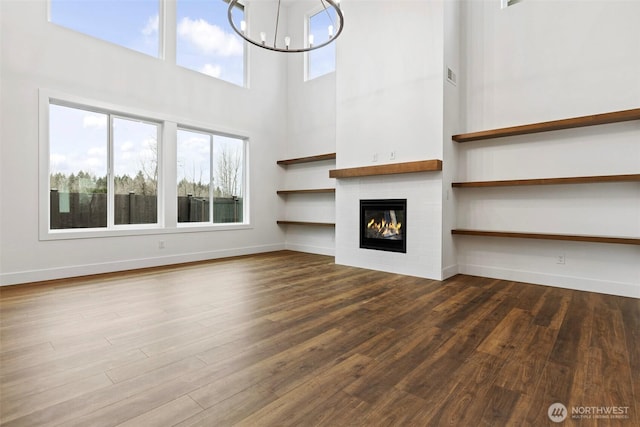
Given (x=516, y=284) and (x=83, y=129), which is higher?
(x=83, y=129)

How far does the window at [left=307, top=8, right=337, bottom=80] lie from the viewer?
6.15 meters

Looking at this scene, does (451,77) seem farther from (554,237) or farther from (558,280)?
(558,280)

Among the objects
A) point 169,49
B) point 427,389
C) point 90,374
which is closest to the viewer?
point 427,389

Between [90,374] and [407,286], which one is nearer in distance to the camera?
[90,374]

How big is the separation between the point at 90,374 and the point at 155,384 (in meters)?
0.42

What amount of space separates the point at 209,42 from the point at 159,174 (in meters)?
2.62

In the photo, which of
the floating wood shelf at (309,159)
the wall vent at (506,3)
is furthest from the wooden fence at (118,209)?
the wall vent at (506,3)

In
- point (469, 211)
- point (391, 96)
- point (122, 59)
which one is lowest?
point (469, 211)

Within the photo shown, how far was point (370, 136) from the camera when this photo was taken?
183 inches

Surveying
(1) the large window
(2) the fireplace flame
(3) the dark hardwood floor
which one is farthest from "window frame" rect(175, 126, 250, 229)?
(2) the fireplace flame

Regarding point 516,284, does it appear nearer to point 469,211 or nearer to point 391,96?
point 469,211

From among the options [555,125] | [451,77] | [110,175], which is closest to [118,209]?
[110,175]

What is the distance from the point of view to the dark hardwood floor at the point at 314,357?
1.40 m

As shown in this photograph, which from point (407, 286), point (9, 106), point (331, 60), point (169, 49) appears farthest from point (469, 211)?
point (9, 106)
